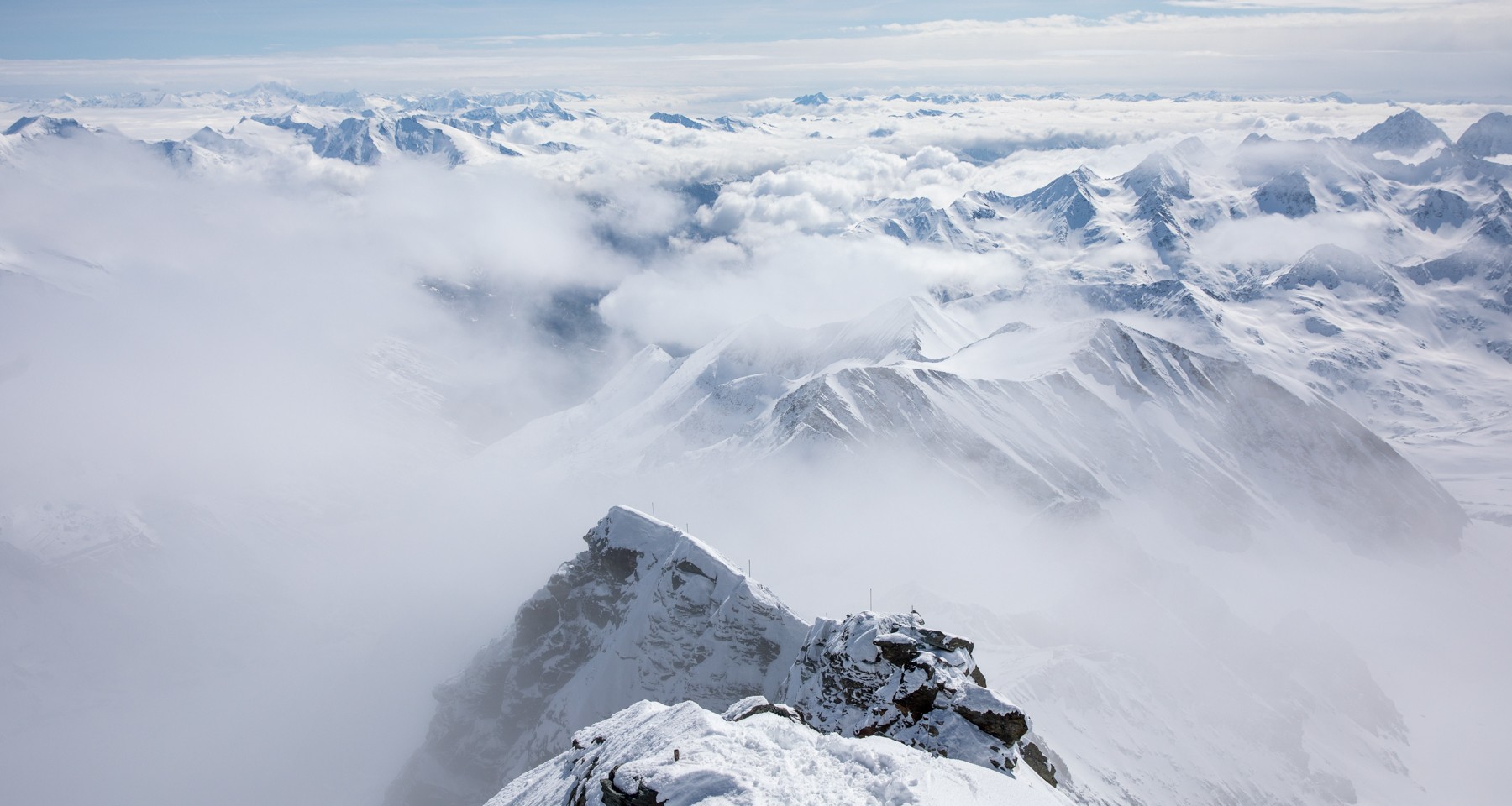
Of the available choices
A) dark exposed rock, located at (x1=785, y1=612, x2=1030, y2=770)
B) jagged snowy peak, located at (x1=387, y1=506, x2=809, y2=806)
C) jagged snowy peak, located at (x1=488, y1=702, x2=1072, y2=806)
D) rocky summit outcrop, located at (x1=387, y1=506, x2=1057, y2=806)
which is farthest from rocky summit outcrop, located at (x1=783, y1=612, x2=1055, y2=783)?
jagged snowy peak, located at (x1=387, y1=506, x2=809, y2=806)

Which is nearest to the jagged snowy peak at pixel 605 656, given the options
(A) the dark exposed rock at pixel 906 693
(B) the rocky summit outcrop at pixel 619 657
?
(B) the rocky summit outcrop at pixel 619 657

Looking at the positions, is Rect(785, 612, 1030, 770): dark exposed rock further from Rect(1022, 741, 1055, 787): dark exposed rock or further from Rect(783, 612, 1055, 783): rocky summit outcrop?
Rect(1022, 741, 1055, 787): dark exposed rock

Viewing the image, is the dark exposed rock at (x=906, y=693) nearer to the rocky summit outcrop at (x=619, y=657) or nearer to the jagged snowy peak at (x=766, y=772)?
the rocky summit outcrop at (x=619, y=657)

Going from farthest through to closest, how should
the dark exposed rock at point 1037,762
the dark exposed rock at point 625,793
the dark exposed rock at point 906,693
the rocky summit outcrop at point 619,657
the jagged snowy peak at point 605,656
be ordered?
the jagged snowy peak at point 605,656 → the rocky summit outcrop at point 619,657 → the dark exposed rock at point 1037,762 → the dark exposed rock at point 906,693 → the dark exposed rock at point 625,793

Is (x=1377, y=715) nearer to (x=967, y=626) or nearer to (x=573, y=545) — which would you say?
(x=967, y=626)

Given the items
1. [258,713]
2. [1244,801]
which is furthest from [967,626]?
[258,713]

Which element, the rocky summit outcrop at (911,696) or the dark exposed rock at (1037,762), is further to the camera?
the dark exposed rock at (1037,762)

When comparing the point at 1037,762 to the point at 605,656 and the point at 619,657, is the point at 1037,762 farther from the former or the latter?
the point at 605,656

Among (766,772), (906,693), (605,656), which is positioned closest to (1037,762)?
(906,693)
